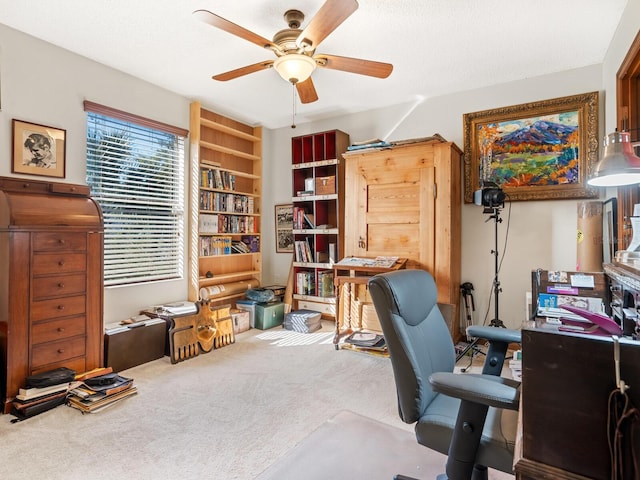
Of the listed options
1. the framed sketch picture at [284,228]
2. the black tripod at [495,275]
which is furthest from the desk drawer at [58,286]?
the black tripod at [495,275]

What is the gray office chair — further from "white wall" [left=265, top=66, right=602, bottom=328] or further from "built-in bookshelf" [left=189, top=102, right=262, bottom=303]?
"built-in bookshelf" [left=189, top=102, right=262, bottom=303]

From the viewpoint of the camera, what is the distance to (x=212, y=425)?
2109mm

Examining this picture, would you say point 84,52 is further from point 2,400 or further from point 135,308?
point 2,400

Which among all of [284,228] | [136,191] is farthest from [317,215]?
[136,191]

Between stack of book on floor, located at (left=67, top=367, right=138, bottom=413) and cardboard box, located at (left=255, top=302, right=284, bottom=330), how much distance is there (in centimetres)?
175

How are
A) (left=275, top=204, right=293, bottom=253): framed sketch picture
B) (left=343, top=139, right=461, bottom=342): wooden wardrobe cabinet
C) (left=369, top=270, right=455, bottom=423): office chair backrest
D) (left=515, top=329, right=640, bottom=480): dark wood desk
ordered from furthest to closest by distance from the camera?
(left=275, top=204, right=293, bottom=253): framed sketch picture, (left=343, top=139, right=461, bottom=342): wooden wardrobe cabinet, (left=369, top=270, right=455, bottom=423): office chair backrest, (left=515, top=329, right=640, bottom=480): dark wood desk

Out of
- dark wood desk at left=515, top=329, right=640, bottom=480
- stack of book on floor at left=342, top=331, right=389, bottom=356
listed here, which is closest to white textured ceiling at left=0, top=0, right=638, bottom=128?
dark wood desk at left=515, top=329, right=640, bottom=480

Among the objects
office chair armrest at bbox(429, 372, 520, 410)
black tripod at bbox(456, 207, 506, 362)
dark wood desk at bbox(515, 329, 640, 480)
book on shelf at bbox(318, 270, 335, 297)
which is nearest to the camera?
dark wood desk at bbox(515, 329, 640, 480)

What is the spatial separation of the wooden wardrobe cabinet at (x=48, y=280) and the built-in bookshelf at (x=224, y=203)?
1288mm

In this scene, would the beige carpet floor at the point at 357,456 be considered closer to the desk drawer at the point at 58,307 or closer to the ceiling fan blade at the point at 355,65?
the desk drawer at the point at 58,307

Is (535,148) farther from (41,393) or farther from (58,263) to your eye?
(41,393)

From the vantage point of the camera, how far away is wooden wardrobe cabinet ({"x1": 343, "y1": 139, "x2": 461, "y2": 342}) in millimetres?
3303

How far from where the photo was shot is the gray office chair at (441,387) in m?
1.07

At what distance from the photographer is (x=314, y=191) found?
4359mm
